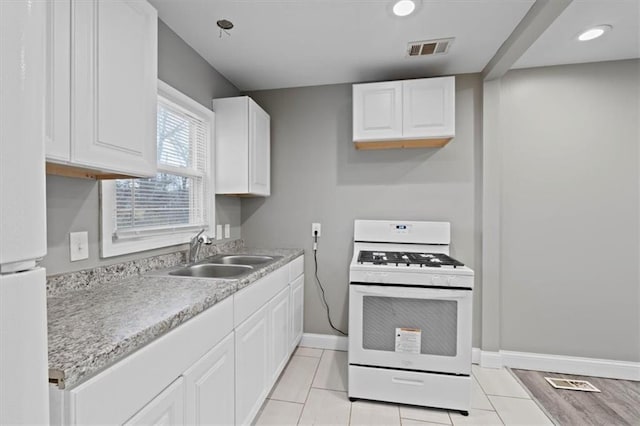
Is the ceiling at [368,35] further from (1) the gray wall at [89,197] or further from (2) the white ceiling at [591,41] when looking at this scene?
(1) the gray wall at [89,197]

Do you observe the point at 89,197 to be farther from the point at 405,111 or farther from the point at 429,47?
the point at 429,47

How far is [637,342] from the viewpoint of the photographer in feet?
7.63

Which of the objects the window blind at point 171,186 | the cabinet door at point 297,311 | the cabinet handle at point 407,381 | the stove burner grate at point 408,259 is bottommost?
the cabinet handle at point 407,381

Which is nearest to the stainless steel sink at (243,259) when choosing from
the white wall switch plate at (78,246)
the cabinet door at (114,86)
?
the white wall switch plate at (78,246)

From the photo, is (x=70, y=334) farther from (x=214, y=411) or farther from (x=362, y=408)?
(x=362, y=408)

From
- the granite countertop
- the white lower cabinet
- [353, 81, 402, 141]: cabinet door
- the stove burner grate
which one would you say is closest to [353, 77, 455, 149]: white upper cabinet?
[353, 81, 402, 141]: cabinet door

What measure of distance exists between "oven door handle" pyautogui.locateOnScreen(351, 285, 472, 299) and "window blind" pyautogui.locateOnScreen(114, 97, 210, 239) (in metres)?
1.28

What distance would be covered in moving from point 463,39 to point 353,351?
→ 222 centimetres

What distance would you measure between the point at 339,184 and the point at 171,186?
140 centimetres

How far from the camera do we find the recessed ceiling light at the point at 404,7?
1687 millimetres

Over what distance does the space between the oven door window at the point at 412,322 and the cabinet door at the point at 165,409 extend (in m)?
1.22

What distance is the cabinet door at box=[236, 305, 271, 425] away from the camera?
1.51 metres

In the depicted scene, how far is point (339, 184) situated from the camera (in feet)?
9.16

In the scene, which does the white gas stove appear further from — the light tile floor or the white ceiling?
the white ceiling
